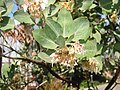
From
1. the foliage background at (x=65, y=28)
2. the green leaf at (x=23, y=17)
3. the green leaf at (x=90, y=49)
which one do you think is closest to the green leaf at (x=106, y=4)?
the foliage background at (x=65, y=28)

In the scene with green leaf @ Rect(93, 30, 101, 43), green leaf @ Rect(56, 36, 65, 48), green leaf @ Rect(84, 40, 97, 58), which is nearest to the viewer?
green leaf @ Rect(56, 36, 65, 48)

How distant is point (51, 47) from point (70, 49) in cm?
5

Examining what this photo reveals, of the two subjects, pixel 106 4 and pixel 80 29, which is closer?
pixel 80 29

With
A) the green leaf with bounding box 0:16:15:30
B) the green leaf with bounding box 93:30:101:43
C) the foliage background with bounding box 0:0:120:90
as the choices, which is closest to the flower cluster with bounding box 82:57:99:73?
the foliage background with bounding box 0:0:120:90

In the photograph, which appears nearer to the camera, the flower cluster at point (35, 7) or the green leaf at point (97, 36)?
the flower cluster at point (35, 7)

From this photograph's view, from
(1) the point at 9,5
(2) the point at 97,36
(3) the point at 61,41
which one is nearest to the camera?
(3) the point at 61,41

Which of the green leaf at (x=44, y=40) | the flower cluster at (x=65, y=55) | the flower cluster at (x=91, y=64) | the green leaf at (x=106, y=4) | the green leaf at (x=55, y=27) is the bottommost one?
the flower cluster at (x=91, y=64)

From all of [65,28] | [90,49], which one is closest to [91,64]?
[90,49]

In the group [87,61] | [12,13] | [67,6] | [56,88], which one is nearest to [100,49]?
[87,61]

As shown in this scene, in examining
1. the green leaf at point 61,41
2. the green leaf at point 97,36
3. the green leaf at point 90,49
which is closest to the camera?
the green leaf at point 61,41

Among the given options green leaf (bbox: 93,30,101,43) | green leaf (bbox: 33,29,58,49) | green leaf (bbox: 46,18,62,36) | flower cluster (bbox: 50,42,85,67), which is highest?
green leaf (bbox: 46,18,62,36)

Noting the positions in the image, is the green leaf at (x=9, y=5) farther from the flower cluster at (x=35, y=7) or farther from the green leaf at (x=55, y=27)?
the green leaf at (x=55, y=27)

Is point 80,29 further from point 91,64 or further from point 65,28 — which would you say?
point 91,64

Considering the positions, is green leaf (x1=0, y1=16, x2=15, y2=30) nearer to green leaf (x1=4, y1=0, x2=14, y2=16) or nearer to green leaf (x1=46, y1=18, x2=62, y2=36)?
green leaf (x1=4, y1=0, x2=14, y2=16)
